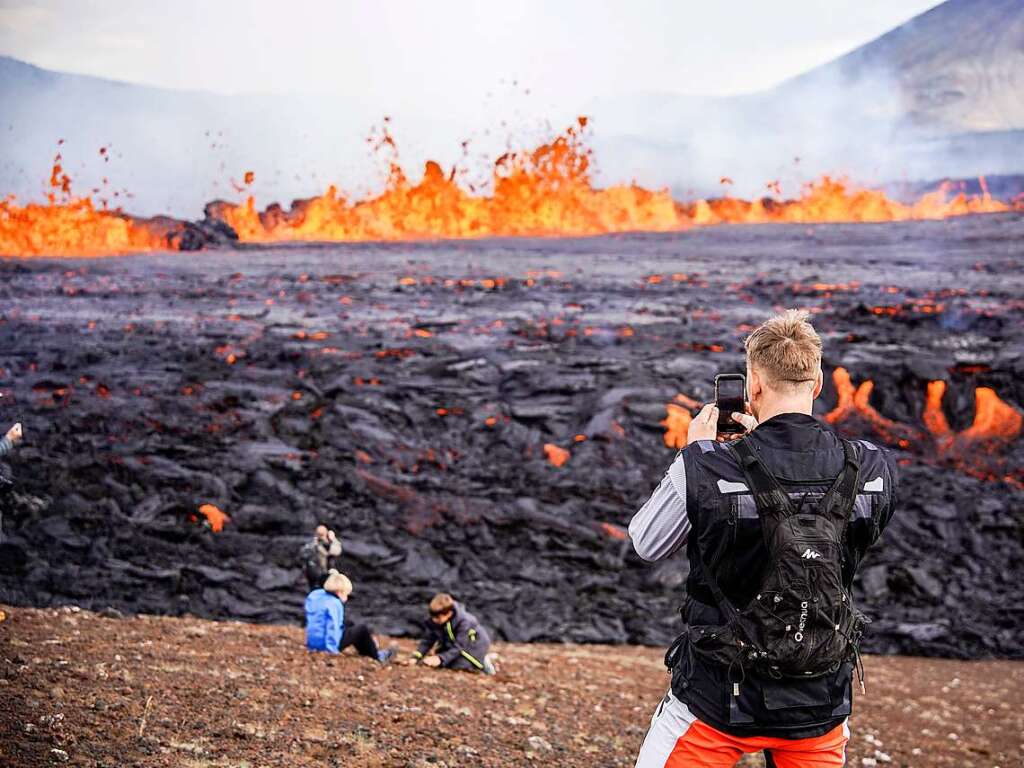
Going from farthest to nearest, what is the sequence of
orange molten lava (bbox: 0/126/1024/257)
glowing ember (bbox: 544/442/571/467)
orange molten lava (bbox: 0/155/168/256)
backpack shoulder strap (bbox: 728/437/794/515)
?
orange molten lava (bbox: 0/126/1024/257) < glowing ember (bbox: 544/442/571/467) < orange molten lava (bbox: 0/155/168/256) < backpack shoulder strap (bbox: 728/437/794/515)

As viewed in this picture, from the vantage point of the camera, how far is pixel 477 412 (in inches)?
425

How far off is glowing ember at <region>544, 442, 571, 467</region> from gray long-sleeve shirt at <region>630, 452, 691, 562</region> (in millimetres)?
8458

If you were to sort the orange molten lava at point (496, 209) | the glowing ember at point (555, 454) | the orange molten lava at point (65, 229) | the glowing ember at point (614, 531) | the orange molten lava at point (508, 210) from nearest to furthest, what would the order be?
the glowing ember at point (614, 531), the orange molten lava at point (65, 229), the glowing ember at point (555, 454), the orange molten lava at point (508, 210), the orange molten lava at point (496, 209)

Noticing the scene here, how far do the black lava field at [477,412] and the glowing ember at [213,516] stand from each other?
0.07m

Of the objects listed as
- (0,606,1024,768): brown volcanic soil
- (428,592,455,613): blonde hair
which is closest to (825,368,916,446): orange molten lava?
(0,606,1024,768): brown volcanic soil

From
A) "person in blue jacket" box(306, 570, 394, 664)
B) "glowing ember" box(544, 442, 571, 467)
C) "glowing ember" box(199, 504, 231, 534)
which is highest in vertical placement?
"glowing ember" box(544, 442, 571, 467)

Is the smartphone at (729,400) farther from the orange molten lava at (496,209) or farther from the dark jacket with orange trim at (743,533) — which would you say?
the orange molten lava at (496,209)

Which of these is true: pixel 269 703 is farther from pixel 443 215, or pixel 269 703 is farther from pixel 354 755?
pixel 443 215

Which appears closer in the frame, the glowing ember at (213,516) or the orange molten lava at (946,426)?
the glowing ember at (213,516)

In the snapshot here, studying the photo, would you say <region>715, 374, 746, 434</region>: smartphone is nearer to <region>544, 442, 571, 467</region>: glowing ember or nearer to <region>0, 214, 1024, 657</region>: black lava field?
<region>0, 214, 1024, 657</region>: black lava field

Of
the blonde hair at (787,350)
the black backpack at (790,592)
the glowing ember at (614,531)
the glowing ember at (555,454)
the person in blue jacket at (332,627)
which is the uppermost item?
the blonde hair at (787,350)

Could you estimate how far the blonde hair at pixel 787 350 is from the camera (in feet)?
6.72

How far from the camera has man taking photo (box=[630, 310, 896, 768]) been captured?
6.54 ft

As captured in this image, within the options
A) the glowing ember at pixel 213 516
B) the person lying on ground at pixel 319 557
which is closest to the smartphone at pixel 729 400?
the person lying on ground at pixel 319 557
